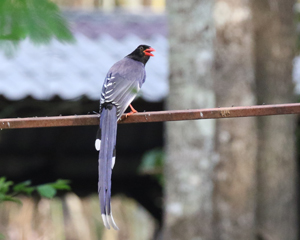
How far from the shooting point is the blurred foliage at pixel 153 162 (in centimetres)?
566

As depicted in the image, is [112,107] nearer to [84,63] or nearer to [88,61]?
[84,63]

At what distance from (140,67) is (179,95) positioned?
94cm

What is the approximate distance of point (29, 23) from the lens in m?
1.80

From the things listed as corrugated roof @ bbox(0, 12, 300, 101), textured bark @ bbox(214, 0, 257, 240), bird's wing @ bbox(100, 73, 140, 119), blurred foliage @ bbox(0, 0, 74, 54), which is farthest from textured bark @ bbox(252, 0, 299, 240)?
blurred foliage @ bbox(0, 0, 74, 54)

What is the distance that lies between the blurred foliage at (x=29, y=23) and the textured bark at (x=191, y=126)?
2697 mm

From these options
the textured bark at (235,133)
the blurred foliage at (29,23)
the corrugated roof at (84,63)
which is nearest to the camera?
the blurred foliage at (29,23)

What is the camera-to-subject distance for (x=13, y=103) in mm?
5098

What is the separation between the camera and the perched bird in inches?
81.4

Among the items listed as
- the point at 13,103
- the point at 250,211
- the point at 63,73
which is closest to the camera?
the point at 250,211

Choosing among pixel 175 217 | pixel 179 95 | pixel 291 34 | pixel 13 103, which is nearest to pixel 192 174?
pixel 175 217

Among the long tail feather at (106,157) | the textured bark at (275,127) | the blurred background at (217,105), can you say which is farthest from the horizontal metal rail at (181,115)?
the textured bark at (275,127)

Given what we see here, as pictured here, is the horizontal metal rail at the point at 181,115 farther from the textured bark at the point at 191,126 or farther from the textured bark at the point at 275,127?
Result: the textured bark at the point at 275,127

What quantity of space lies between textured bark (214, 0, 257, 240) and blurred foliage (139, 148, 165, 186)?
136cm

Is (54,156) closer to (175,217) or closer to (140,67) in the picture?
(175,217)
